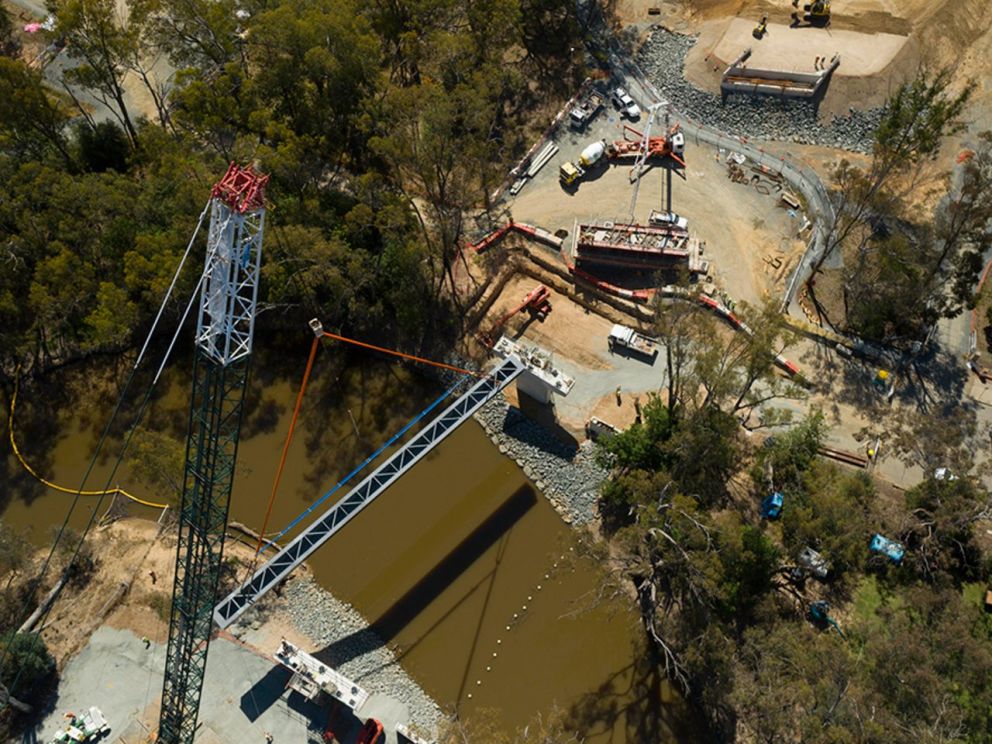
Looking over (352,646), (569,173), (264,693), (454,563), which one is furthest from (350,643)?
(569,173)

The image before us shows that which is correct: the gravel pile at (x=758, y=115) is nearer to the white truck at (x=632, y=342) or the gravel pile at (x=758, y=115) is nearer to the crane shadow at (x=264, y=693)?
the white truck at (x=632, y=342)

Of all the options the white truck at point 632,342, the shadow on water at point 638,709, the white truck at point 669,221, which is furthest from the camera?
the white truck at point 669,221

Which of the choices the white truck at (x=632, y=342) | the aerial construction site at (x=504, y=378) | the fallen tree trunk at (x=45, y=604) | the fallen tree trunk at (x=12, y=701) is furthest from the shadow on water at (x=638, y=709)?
the fallen tree trunk at (x=45, y=604)

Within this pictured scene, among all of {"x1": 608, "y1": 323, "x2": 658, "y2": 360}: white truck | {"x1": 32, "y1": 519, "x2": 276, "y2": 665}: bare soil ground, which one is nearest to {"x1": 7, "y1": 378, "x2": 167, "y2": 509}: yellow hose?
{"x1": 32, "y1": 519, "x2": 276, "y2": 665}: bare soil ground

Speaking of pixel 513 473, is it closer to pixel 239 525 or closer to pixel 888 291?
pixel 239 525

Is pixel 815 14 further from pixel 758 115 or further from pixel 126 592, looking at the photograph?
pixel 126 592

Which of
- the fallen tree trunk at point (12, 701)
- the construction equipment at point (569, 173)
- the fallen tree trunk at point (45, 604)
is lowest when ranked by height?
the fallen tree trunk at point (12, 701)

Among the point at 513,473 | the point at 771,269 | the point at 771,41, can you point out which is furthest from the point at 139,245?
the point at 771,41
